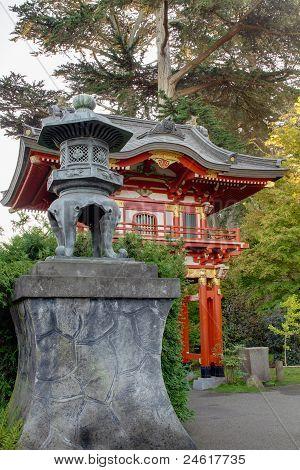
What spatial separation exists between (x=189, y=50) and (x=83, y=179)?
860 inches

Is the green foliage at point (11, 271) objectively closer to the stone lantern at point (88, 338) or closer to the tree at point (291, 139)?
the stone lantern at point (88, 338)

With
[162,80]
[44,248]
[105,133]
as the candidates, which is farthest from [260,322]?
[105,133]

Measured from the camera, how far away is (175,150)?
1576cm

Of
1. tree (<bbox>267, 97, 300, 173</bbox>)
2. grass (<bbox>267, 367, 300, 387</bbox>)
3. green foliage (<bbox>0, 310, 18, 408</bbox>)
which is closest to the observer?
green foliage (<bbox>0, 310, 18, 408</bbox>)

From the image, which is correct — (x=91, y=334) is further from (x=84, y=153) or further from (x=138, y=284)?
(x=84, y=153)

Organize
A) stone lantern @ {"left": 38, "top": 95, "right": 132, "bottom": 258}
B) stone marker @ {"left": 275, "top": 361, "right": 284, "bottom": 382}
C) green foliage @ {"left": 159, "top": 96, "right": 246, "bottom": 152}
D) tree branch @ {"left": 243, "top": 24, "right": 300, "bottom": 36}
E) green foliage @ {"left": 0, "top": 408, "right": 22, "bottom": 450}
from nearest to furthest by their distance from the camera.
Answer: green foliage @ {"left": 0, "top": 408, "right": 22, "bottom": 450} → stone lantern @ {"left": 38, "top": 95, "right": 132, "bottom": 258} → stone marker @ {"left": 275, "top": 361, "right": 284, "bottom": 382} → tree branch @ {"left": 243, "top": 24, "right": 300, "bottom": 36} → green foliage @ {"left": 159, "top": 96, "right": 246, "bottom": 152}

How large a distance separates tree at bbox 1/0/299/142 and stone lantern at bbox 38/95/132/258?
14.2 metres

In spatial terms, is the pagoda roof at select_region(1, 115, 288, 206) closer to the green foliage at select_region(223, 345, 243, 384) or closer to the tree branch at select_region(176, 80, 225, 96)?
the tree branch at select_region(176, 80, 225, 96)

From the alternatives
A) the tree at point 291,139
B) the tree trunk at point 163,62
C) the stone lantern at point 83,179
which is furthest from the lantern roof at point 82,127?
the tree trunk at point 163,62

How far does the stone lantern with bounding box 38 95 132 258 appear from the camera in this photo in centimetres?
574

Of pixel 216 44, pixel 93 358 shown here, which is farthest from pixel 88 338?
pixel 216 44

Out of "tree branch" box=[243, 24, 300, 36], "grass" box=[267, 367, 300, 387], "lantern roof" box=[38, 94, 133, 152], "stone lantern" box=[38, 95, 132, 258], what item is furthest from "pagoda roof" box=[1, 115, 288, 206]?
"stone lantern" box=[38, 95, 132, 258]

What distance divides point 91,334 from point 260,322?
17600 millimetres

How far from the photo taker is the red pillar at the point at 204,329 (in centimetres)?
1719
